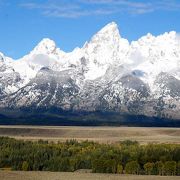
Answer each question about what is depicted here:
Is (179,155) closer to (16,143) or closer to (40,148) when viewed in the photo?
(40,148)

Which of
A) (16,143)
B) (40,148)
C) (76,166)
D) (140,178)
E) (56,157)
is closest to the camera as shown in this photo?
(140,178)

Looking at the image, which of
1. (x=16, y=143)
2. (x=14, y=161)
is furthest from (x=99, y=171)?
(x=16, y=143)

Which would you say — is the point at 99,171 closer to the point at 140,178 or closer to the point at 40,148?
the point at 140,178

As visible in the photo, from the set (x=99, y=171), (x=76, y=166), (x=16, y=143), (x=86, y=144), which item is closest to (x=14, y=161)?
(x=76, y=166)

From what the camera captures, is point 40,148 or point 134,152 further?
point 40,148

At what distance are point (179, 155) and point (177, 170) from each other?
52.4 ft

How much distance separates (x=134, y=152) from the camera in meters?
154

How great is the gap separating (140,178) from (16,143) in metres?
80.1

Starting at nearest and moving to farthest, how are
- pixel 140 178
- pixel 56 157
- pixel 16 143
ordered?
pixel 140 178 → pixel 56 157 → pixel 16 143

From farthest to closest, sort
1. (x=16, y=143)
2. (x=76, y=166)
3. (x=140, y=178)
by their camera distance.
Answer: (x=16, y=143)
(x=76, y=166)
(x=140, y=178)

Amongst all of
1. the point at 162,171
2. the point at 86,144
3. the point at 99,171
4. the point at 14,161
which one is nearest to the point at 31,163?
the point at 14,161

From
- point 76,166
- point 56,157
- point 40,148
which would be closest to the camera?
point 76,166

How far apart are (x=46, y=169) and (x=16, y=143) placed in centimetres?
4790

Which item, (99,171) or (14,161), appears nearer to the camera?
(99,171)
